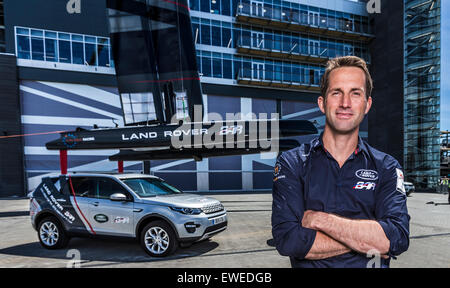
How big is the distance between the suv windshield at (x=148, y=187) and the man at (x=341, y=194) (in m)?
4.47

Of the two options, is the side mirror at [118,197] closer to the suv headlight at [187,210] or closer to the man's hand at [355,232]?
the suv headlight at [187,210]

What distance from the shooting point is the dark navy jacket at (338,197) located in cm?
152

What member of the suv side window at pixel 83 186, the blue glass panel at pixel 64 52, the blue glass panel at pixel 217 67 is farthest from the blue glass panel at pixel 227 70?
the suv side window at pixel 83 186

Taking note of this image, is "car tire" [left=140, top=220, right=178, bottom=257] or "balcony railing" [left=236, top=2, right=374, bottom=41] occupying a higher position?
"balcony railing" [left=236, top=2, right=374, bottom=41]

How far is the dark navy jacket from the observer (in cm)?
152

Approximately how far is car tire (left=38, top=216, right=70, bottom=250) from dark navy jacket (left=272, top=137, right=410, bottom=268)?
585cm

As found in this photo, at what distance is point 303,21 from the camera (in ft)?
95.9

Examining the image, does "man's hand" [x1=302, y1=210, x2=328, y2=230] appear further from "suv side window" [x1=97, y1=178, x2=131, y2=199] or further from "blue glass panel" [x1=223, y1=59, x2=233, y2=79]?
"blue glass panel" [x1=223, y1=59, x2=233, y2=79]

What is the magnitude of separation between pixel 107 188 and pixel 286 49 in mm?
28058

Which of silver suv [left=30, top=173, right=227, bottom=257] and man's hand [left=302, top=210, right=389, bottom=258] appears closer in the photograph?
man's hand [left=302, top=210, right=389, bottom=258]

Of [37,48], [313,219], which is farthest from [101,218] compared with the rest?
[37,48]

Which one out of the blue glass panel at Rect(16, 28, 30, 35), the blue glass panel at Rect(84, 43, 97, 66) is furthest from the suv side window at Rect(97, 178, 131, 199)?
the blue glass panel at Rect(16, 28, 30, 35)

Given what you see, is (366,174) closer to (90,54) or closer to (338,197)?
(338,197)
